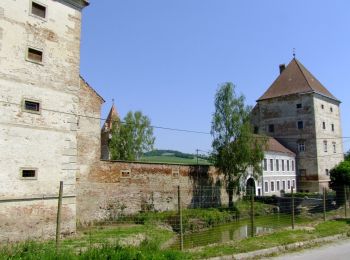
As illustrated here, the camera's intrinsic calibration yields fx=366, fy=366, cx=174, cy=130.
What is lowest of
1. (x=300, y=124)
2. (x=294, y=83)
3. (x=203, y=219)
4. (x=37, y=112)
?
(x=203, y=219)

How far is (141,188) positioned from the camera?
2408 cm

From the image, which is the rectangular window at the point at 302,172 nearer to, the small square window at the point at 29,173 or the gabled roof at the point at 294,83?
the gabled roof at the point at 294,83

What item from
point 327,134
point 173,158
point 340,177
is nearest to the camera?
point 340,177

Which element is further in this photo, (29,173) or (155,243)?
(29,173)

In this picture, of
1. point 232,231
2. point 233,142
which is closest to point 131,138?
point 233,142

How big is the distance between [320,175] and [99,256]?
41.2m

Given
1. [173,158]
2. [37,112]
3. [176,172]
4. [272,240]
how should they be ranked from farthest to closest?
[173,158]
[176,172]
[37,112]
[272,240]

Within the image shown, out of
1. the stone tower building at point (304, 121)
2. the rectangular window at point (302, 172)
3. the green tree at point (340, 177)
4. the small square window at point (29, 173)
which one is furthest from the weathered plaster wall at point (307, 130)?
the small square window at point (29, 173)

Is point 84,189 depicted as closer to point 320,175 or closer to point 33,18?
point 33,18

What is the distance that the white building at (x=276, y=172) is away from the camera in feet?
124

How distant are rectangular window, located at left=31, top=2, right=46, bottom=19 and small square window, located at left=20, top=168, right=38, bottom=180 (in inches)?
264

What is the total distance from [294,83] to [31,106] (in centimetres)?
3765

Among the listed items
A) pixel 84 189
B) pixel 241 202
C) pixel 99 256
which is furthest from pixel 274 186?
pixel 99 256

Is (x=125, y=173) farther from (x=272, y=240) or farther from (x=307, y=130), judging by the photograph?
(x=307, y=130)
